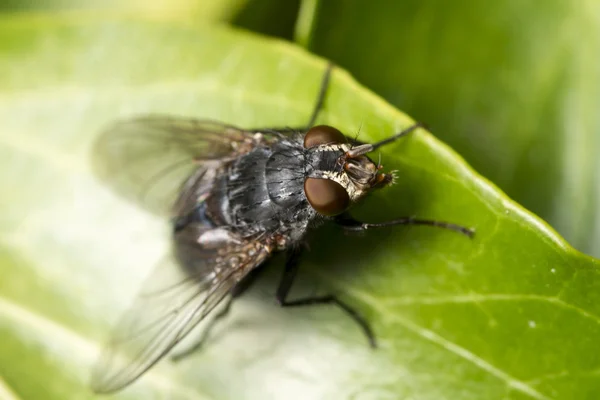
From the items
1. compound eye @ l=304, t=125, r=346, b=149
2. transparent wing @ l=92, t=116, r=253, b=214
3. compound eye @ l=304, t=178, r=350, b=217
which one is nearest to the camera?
compound eye @ l=304, t=178, r=350, b=217

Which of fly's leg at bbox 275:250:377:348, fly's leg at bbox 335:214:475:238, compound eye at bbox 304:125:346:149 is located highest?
compound eye at bbox 304:125:346:149

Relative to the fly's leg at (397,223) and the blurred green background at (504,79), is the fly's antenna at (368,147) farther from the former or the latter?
the blurred green background at (504,79)

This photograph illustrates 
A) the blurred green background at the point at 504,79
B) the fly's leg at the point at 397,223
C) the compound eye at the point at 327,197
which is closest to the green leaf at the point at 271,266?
the fly's leg at the point at 397,223

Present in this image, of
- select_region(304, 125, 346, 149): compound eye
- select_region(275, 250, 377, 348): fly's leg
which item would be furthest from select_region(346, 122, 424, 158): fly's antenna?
select_region(275, 250, 377, 348): fly's leg

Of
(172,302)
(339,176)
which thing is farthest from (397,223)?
(172,302)

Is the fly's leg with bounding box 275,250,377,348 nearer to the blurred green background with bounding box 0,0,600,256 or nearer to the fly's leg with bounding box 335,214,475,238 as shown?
the fly's leg with bounding box 335,214,475,238

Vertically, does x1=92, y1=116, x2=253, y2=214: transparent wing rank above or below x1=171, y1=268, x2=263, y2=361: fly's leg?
above

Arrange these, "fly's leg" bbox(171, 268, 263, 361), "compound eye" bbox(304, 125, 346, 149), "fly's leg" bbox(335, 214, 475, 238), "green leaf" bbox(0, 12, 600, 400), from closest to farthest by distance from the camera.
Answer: "green leaf" bbox(0, 12, 600, 400) → "fly's leg" bbox(335, 214, 475, 238) → "compound eye" bbox(304, 125, 346, 149) → "fly's leg" bbox(171, 268, 263, 361)

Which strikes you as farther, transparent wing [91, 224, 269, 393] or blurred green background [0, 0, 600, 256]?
blurred green background [0, 0, 600, 256]

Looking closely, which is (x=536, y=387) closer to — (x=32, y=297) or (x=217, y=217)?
(x=217, y=217)
